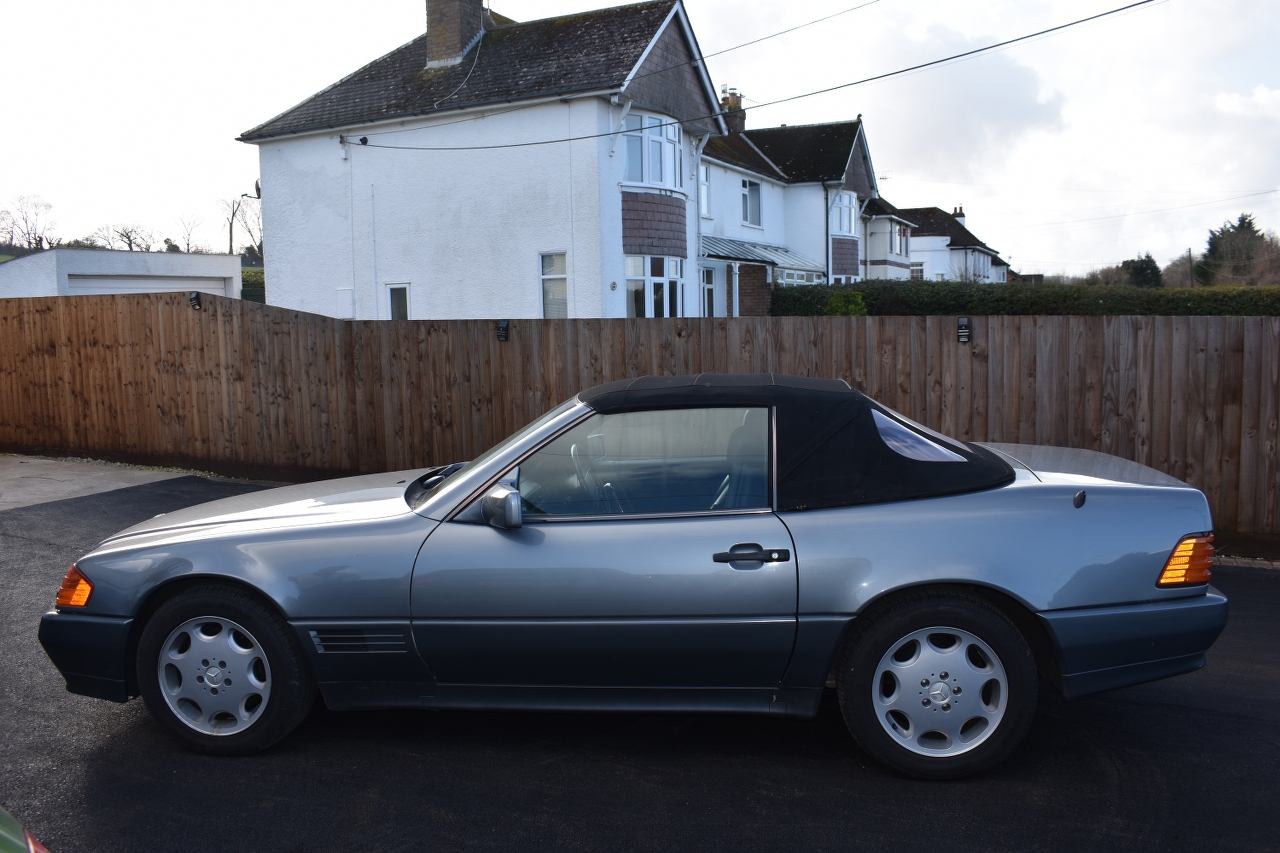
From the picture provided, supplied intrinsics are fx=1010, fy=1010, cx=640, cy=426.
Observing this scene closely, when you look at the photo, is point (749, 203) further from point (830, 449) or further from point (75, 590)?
point (75, 590)

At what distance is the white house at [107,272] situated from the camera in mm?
28328

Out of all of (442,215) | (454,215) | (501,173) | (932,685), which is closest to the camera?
(932,685)

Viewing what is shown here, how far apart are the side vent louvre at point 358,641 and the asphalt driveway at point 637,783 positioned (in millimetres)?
468

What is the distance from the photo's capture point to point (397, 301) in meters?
23.4

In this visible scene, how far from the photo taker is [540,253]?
2173 centimetres

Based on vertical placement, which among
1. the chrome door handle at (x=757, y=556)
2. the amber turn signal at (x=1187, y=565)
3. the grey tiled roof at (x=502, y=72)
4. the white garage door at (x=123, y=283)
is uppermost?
the grey tiled roof at (x=502, y=72)

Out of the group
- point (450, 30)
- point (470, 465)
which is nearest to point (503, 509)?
point (470, 465)

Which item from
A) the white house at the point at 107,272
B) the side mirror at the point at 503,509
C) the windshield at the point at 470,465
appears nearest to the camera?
the side mirror at the point at 503,509

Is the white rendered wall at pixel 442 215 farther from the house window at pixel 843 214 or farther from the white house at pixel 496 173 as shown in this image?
the house window at pixel 843 214

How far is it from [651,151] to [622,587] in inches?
785

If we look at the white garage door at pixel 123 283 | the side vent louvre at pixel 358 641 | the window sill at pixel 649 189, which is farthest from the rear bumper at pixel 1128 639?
the white garage door at pixel 123 283

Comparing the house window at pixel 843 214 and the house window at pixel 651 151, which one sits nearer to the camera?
the house window at pixel 651 151

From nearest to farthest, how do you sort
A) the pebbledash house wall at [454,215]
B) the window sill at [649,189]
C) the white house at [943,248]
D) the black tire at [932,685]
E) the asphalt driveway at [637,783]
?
the asphalt driveway at [637,783]
the black tire at [932,685]
the pebbledash house wall at [454,215]
the window sill at [649,189]
the white house at [943,248]

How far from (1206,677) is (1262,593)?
1.94 meters
